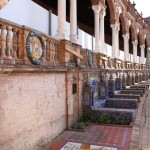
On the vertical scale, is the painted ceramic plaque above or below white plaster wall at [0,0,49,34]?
below

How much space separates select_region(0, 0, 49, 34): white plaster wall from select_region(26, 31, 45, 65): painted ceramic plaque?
1.44 meters

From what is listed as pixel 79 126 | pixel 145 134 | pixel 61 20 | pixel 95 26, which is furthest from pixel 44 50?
pixel 95 26

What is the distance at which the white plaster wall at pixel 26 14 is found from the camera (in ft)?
25.0

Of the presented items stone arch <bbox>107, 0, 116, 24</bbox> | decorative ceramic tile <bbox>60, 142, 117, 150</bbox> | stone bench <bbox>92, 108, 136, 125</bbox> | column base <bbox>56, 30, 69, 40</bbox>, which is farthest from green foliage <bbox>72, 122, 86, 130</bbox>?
stone arch <bbox>107, 0, 116, 24</bbox>

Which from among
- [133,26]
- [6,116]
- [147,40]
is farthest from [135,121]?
[147,40]

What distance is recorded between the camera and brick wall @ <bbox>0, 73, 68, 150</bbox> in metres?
5.40

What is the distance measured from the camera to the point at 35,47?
6.59m

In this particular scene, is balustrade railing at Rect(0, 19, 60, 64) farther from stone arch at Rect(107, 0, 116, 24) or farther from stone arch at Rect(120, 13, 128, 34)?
stone arch at Rect(120, 13, 128, 34)

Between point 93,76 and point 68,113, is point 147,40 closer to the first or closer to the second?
point 93,76

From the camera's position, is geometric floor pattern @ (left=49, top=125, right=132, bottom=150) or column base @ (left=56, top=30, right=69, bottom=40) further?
column base @ (left=56, top=30, right=69, bottom=40)

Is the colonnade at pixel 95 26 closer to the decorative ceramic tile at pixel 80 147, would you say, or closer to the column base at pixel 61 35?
the column base at pixel 61 35

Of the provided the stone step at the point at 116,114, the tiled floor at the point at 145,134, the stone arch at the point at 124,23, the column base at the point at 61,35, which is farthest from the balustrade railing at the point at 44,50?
the stone arch at the point at 124,23

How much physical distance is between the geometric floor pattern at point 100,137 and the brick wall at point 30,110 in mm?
361

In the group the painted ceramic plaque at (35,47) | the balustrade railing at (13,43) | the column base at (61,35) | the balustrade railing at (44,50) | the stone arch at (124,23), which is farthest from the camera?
the stone arch at (124,23)
